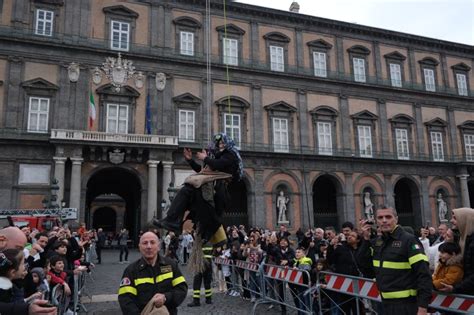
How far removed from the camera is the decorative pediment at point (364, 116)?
112ft

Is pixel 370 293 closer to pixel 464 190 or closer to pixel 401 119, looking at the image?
pixel 401 119

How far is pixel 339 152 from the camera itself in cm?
3297

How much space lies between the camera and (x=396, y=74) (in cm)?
3703

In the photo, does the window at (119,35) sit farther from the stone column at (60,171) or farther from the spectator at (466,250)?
the spectator at (466,250)

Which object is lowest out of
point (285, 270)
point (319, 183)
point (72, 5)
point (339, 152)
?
point (285, 270)

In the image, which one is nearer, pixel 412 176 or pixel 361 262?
pixel 361 262

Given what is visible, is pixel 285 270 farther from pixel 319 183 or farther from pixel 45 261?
pixel 319 183

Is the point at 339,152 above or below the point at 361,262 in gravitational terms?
above

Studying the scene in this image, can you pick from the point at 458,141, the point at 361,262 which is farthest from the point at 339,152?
the point at 361,262

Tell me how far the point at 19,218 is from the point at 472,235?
19.8 meters

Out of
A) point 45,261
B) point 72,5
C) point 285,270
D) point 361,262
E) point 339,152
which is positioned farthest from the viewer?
point 339,152

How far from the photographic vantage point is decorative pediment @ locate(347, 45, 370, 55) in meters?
35.6

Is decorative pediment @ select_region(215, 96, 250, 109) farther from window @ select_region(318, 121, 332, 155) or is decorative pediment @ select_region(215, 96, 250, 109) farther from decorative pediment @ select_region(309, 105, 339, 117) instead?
window @ select_region(318, 121, 332, 155)

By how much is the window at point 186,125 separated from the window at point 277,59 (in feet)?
27.7
